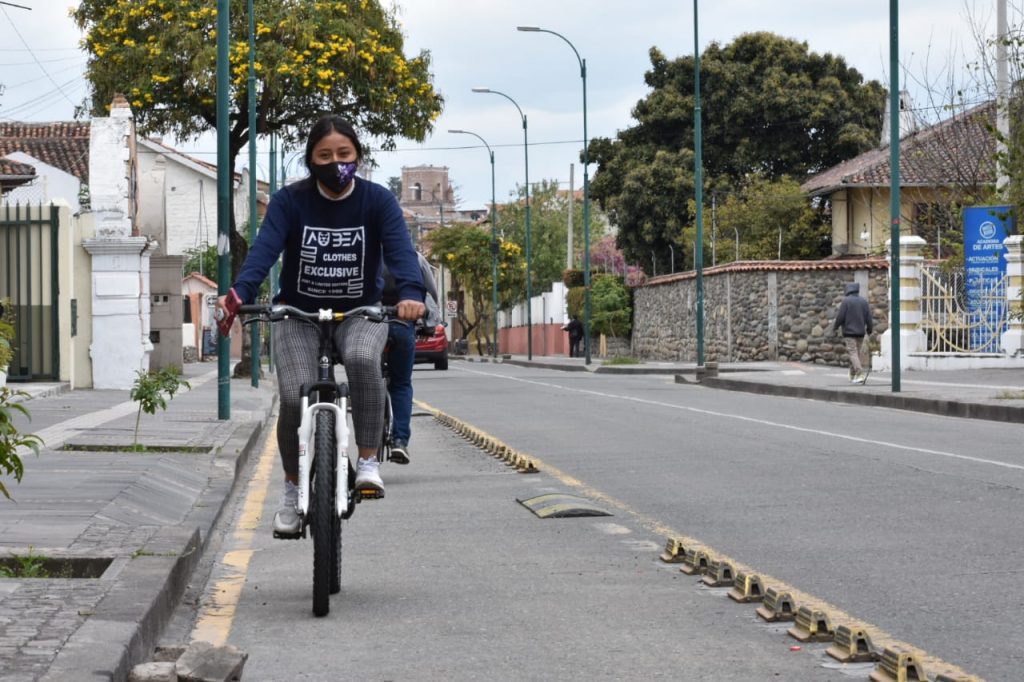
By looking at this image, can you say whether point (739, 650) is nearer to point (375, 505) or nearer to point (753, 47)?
point (375, 505)

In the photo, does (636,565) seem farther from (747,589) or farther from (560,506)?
(560,506)

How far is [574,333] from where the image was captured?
6369 centimetres

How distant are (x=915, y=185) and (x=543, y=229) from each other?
180ft

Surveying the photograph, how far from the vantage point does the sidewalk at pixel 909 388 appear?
21141 mm

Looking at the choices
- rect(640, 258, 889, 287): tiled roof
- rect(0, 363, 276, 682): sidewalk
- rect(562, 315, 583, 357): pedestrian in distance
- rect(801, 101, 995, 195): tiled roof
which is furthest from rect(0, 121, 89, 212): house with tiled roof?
rect(0, 363, 276, 682): sidewalk

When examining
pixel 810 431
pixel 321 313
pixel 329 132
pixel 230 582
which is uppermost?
pixel 329 132

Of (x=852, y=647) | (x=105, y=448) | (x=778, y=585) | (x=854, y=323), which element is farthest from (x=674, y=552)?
(x=854, y=323)

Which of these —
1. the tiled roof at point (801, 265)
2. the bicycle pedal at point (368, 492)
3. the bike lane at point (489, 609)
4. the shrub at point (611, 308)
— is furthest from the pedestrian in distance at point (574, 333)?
the bicycle pedal at point (368, 492)

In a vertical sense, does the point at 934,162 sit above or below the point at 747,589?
above

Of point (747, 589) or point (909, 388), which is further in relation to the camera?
point (909, 388)

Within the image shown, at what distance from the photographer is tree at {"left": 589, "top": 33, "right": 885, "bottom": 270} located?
59.0 meters

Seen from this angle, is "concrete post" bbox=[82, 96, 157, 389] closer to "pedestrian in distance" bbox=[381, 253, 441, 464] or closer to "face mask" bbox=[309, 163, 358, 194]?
"pedestrian in distance" bbox=[381, 253, 441, 464]

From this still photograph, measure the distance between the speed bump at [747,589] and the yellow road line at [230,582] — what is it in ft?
6.69

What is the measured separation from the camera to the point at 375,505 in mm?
10469
